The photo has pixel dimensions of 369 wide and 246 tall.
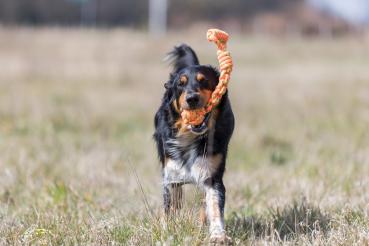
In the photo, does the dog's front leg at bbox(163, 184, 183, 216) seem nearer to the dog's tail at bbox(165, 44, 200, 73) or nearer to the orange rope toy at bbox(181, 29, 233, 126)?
the orange rope toy at bbox(181, 29, 233, 126)

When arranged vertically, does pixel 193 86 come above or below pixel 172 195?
above

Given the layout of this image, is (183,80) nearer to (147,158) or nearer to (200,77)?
(200,77)

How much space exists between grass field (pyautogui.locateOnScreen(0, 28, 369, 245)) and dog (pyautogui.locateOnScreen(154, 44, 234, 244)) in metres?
0.15

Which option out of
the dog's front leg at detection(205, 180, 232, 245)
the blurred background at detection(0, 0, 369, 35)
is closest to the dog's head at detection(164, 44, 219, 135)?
the dog's front leg at detection(205, 180, 232, 245)

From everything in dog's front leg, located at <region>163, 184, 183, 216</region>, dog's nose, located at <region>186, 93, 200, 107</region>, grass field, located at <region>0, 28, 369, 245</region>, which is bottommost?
grass field, located at <region>0, 28, 369, 245</region>

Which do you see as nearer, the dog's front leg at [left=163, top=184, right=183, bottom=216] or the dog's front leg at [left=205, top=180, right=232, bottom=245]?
the dog's front leg at [left=205, top=180, right=232, bottom=245]

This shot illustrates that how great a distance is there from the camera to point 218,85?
14.1ft

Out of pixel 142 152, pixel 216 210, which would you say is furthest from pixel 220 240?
pixel 142 152

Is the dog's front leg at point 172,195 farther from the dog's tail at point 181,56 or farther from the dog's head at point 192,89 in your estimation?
the dog's tail at point 181,56

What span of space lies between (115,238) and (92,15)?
1675 inches

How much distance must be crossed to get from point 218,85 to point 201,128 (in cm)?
29

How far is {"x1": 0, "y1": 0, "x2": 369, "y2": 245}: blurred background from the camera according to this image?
14.3 feet

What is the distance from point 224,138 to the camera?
4410 millimetres

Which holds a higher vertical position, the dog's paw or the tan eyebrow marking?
the tan eyebrow marking
